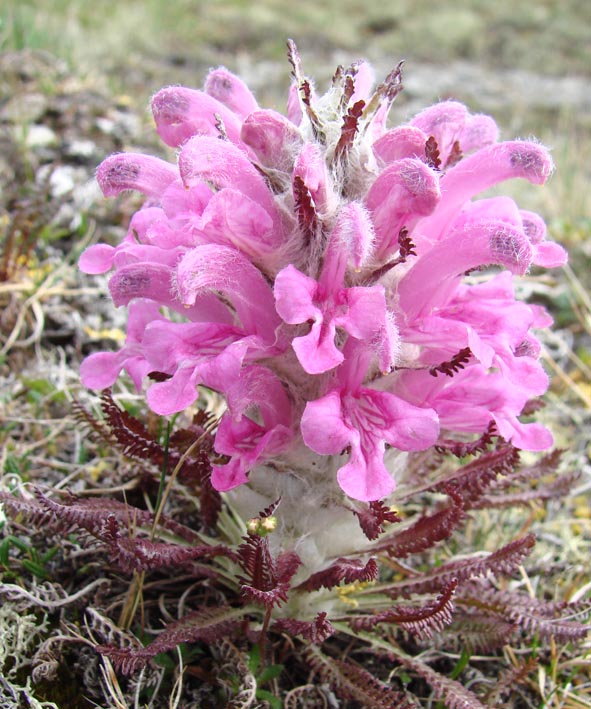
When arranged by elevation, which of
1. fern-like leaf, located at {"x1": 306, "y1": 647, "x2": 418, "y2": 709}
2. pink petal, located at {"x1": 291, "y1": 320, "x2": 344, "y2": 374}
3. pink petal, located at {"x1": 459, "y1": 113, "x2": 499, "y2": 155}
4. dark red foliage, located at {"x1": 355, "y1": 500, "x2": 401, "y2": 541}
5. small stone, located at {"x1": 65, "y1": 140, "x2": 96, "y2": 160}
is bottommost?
fern-like leaf, located at {"x1": 306, "y1": 647, "x2": 418, "y2": 709}

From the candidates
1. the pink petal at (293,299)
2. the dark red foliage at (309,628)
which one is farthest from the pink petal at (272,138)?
the dark red foliage at (309,628)

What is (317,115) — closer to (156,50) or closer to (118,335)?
(118,335)

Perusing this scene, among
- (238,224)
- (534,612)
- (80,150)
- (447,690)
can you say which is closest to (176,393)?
(238,224)

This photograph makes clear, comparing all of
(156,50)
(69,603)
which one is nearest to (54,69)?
(69,603)

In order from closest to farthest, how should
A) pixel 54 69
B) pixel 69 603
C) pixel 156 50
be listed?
pixel 69 603
pixel 54 69
pixel 156 50

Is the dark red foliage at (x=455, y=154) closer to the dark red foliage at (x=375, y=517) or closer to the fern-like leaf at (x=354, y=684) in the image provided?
the dark red foliage at (x=375, y=517)

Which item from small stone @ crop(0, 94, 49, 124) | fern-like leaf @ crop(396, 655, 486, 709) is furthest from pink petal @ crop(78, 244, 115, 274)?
small stone @ crop(0, 94, 49, 124)

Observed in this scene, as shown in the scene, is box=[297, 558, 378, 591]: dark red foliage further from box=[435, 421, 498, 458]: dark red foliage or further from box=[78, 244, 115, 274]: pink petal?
box=[78, 244, 115, 274]: pink petal
